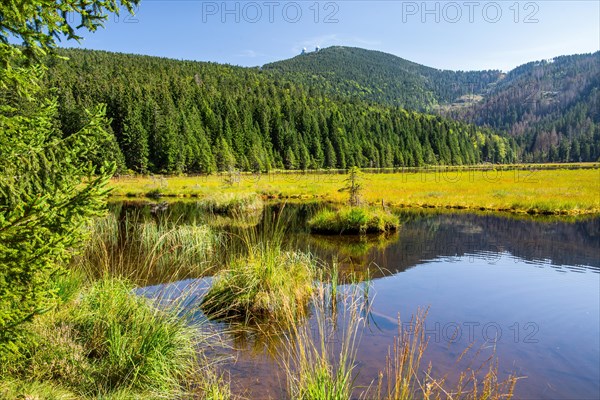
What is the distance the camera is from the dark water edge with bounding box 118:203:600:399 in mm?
6711

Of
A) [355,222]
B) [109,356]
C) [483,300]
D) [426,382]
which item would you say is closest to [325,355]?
[426,382]

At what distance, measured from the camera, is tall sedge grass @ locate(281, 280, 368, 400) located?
4488mm

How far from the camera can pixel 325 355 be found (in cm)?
528

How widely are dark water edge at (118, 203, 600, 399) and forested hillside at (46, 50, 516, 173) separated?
58621mm

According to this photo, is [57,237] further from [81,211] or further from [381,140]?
[381,140]

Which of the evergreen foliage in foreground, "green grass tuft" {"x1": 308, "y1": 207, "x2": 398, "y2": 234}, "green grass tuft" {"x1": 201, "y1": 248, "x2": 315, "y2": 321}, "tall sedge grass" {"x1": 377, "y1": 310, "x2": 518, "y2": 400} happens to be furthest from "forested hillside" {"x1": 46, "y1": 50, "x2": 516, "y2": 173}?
"tall sedge grass" {"x1": 377, "y1": 310, "x2": 518, "y2": 400}

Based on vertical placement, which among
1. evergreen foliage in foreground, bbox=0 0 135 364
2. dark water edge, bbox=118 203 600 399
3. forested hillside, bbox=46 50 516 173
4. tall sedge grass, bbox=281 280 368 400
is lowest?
dark water edge, bbox=118 203 600 399

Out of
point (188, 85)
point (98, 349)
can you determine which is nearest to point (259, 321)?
point (98, 349)

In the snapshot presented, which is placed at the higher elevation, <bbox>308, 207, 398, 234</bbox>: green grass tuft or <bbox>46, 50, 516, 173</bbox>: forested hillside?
<bbox>46, 50, 516, 173</bbox>: forested hillside

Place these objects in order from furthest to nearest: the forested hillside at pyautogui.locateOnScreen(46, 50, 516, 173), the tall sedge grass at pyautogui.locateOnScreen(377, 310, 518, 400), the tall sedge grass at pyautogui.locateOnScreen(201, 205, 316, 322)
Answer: the forested hillside at pyautogui.locateOnScreen(46, 50, 516, 173) < the tall sedge grass at pyautogui.locateOnScreen(201, 205, 316, 322) < the tall sedge grass at pyautogui.locateOnScreen(377, 310, 518, 400)

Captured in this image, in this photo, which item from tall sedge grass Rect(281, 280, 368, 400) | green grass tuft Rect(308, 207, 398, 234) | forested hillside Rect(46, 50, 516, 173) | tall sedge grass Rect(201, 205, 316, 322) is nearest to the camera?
tall sedge grass Rect(281, 280, 368, 400)

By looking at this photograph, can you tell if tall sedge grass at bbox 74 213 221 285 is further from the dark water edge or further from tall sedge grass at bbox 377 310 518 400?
tall sedge grass at bbox 377 310 518 400

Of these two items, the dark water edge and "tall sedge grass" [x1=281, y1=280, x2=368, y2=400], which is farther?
the dark water edge

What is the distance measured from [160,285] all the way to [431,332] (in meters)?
7.19
